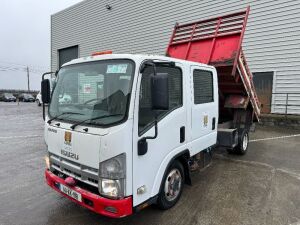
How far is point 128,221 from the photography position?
3.44 m

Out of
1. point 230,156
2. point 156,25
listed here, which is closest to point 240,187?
point 230,156

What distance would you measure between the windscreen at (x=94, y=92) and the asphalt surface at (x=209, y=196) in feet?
4.70

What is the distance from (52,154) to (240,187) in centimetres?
324

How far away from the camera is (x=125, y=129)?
2.75 m

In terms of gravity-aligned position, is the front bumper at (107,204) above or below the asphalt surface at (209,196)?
above

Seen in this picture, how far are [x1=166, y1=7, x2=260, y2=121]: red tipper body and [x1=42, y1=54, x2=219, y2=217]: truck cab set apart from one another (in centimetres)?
157

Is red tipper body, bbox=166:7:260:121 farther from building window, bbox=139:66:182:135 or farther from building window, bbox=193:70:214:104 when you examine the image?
building window, bbox=139:66:182:135

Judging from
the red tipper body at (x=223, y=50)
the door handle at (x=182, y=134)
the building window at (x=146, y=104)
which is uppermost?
the red tipper body at (x=223, y=50)

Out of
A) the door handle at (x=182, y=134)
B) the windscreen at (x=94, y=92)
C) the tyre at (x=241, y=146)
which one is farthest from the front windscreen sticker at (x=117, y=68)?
the tyre at (x=241, y=146)

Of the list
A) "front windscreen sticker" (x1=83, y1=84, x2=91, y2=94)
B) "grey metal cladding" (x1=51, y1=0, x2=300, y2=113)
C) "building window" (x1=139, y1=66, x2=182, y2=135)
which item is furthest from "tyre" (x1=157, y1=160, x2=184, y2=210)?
"grey metal cladding" (x1=51, y1=0, x2=300, y2=113)

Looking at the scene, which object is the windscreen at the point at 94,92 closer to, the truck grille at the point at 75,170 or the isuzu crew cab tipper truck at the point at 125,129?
the isuzu crew cab tipper truck at the point at 125,129

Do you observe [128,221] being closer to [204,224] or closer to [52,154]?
[204,224]

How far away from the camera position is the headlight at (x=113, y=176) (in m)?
2.78

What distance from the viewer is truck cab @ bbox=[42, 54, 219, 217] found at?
9.18 feet
